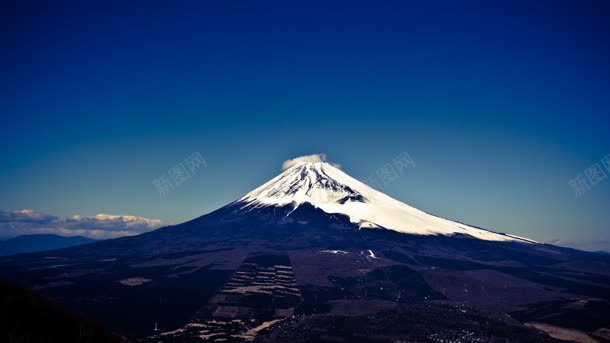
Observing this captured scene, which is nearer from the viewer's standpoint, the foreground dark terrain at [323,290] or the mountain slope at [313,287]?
the foreground dark terrain at [323,290]

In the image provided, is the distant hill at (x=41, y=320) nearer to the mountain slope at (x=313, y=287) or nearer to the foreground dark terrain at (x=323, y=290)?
the mountain slope at (x=313, y=287)

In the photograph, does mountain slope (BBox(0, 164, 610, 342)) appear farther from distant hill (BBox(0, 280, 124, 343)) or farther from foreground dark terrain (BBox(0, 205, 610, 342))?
distant hill (BBox(0, 280, 124, 343))

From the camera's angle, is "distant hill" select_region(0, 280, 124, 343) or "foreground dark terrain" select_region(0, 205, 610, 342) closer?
"distant hill" select_region(0, 280, 124, 343)

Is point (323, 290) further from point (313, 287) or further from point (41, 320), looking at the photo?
point (41, 320)

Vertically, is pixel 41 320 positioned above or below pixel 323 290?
above

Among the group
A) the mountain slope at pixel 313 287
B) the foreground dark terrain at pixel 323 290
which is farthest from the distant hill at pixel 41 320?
the foreground dark terrain at pixel 323 290

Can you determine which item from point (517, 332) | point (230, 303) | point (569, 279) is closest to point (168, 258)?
point (230, 303)

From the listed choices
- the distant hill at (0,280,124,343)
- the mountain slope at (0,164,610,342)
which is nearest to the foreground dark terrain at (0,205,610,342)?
the mountain slope at (0,164,610,342)

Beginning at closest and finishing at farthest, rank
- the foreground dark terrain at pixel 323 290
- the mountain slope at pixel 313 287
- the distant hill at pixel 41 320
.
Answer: the distant hill at pixel 41 320
the foreground dark terrain at pixel 323 290
the mountain slope at pixel 313 287

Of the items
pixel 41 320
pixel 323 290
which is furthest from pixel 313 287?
pixel 41 320
